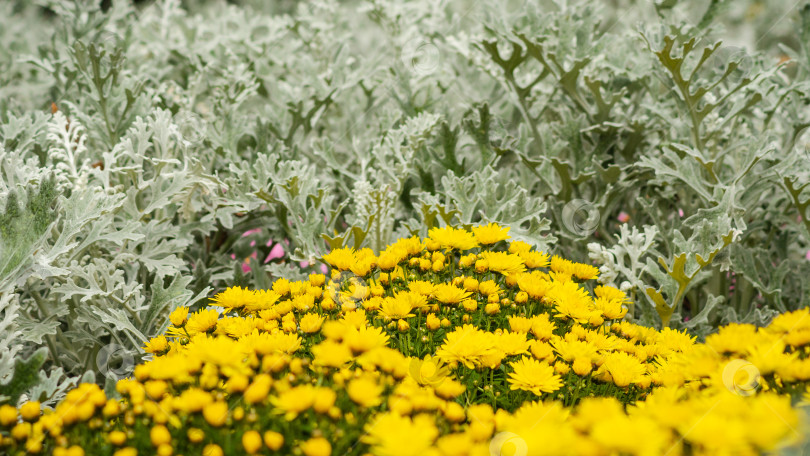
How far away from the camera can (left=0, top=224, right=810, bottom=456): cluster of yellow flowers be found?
2.71ft

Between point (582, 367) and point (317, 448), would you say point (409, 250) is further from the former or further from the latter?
point (317, 448)

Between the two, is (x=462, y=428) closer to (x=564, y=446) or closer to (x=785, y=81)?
(x=564, y=446)

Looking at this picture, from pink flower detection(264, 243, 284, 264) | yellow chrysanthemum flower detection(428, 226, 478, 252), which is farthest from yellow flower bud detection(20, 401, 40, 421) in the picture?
pink flower detection(264, 243, 284, 264)

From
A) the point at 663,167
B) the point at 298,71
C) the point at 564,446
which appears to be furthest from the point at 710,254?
the point at 298,71

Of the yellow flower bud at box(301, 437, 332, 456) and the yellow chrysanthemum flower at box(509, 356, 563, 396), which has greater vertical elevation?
the yellow chrysanthemum flower at box(509, 356, 563, 396)

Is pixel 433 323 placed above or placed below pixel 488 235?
below

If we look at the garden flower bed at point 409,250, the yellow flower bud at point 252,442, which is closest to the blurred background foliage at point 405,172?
the garden flower bed at point 409,250

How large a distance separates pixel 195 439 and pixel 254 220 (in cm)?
162

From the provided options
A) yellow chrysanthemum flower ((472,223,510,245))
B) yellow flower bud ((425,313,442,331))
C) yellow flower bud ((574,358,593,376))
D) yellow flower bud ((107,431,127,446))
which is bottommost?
yellow flower bud ((107,431,127,446))

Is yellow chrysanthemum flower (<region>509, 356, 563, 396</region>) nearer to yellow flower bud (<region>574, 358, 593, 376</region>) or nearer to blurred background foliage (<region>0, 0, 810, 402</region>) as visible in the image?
yellow flower bud (<region>574, 358, 593, 376</region>)

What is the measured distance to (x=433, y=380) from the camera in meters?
1.11

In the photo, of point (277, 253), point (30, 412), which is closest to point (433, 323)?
point (30, 412)

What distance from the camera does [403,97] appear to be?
9.21ft

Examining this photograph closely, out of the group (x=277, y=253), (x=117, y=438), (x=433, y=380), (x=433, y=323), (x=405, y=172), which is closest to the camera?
(x=117, y=438)
